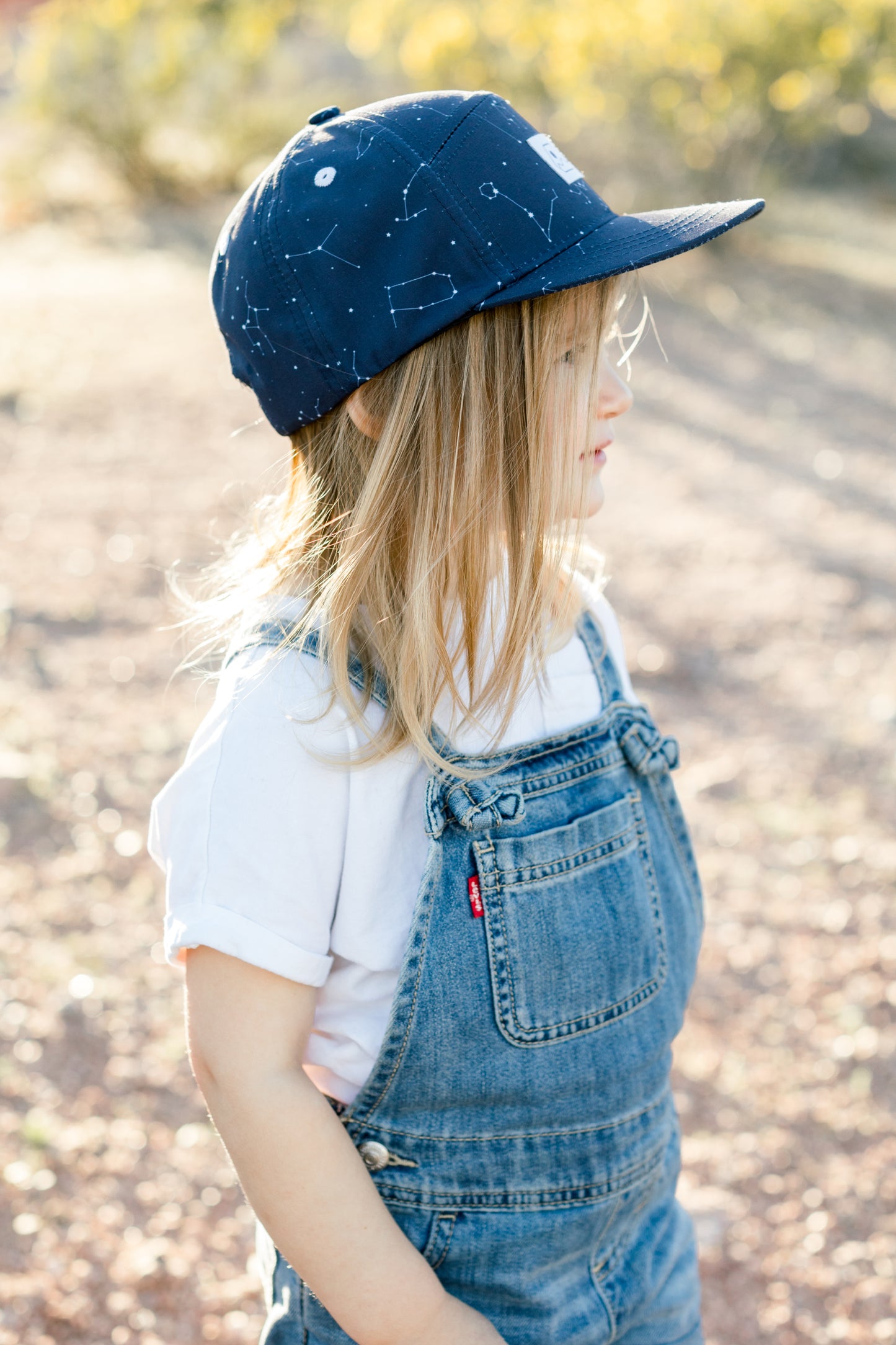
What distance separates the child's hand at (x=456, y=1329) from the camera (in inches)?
45.1

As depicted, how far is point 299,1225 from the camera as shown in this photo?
3.63 feet

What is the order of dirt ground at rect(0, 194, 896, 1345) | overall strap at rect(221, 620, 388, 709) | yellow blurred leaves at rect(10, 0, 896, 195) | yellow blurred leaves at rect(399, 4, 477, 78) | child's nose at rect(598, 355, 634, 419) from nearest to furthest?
overall strap at rect(221, 620, 388, 709), child's nose at rect(598, 355, 634, 419), dirt ground at rect(0, 194, 896, 1345), yellow blurred leaves at rect(10, 0, 896, 195), yellow blurred leaves at rect(399, 4, 477, 78)

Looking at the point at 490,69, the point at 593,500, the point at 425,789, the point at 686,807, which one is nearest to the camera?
the point at 425,789

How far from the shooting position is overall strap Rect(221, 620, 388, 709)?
3.86 ft

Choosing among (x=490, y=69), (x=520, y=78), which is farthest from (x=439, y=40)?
(x=520, y=78)

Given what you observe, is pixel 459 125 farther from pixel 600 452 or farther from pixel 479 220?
pixel 600 452

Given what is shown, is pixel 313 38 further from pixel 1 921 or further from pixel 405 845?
pixel 405 845

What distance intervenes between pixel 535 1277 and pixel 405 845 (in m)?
0.52

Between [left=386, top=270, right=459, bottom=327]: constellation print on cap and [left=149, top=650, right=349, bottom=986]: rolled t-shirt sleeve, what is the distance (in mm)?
376

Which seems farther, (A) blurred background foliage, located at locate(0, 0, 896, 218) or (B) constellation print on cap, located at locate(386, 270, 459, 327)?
(A) blurred background foliage, located at locate(0, 0, 896, 218)

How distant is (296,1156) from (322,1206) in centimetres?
6

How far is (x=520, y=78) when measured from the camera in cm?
1221

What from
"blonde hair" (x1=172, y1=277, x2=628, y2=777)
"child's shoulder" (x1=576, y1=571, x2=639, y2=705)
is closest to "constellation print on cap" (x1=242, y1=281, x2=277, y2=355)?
"blonde hair" (x1=172, y1=277, x2=628, y2=777)

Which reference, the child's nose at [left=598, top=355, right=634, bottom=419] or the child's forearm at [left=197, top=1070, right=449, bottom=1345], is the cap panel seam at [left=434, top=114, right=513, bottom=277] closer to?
the child's nose at [left=598, top=355, right=634, bottom=419]
